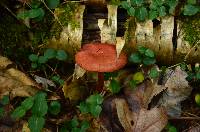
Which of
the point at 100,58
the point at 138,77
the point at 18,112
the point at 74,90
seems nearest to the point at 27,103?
the point at 18,112

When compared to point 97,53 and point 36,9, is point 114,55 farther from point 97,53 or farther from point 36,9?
point 36,9

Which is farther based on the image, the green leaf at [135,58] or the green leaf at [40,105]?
the green leaf at [135,58]

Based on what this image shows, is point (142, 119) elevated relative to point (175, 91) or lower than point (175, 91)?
lower

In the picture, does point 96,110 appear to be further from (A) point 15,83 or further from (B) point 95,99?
(A) point 15,83

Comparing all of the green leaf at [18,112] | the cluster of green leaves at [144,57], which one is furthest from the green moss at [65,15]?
→ the green leaf at [18,112]

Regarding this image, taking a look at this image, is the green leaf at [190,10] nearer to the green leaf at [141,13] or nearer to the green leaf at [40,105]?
the green leaf at [141,13]
